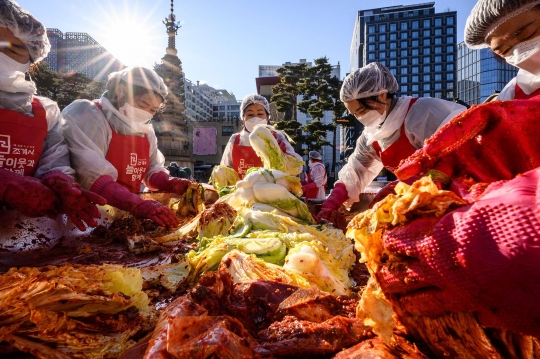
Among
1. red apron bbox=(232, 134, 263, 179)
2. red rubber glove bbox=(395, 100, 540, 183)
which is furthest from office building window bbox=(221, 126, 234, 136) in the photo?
red rubber glove bbox=(395, 100, 540, 183)

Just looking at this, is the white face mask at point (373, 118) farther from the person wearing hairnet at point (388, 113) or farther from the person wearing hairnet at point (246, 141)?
the person wearing hairnet at point (246, 141)

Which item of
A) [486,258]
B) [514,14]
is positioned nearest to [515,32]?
[514,14]

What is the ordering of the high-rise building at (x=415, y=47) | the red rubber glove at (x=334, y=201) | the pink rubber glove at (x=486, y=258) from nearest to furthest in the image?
the pink rubber glove at (x=486, y=258)
the red rubber glove at (x=334, y=201)
the high-rise building at (x=415, y=47)

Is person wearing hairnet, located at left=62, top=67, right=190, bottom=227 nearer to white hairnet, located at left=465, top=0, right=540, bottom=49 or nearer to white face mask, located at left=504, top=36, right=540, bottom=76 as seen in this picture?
white hairnet, located at left=465, top=0, right=540, bottom=49

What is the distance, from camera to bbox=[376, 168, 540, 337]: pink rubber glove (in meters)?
0.64

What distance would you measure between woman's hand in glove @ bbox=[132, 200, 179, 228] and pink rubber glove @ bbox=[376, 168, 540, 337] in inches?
94.0

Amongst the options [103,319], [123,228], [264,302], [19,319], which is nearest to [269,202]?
[123,228]

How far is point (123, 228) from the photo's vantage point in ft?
9.73

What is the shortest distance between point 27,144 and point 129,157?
1.09 m

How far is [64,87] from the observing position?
72.8ft

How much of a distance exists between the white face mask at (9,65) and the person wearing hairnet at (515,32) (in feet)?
11.5

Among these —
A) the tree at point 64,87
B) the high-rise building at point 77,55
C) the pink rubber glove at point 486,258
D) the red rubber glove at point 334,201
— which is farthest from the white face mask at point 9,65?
the high-rise building at point 77,55

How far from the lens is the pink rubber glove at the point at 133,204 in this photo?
2844 mm

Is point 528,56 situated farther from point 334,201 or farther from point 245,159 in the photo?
point 245,159
